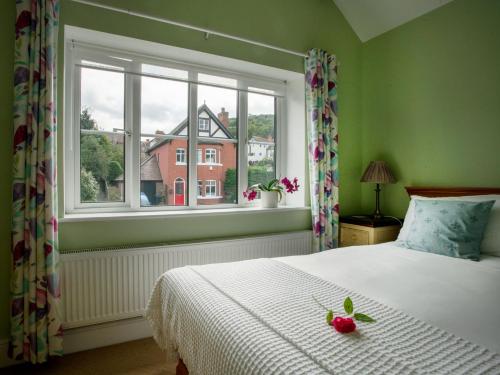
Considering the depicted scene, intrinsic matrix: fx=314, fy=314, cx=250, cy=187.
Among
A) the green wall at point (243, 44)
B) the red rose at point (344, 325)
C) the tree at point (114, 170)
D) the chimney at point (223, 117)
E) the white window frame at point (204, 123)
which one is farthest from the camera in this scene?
the chimney at point (223, 117)

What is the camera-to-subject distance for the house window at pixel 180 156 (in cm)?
260

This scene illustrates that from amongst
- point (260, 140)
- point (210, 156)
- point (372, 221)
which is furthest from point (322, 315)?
point (260, 140)

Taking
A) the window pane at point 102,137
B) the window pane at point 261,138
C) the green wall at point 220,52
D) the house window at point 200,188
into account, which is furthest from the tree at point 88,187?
the window pane at point 261,138

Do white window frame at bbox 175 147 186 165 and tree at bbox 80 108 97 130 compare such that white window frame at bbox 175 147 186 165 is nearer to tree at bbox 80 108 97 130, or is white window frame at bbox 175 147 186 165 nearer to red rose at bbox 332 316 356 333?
tree at bbox 80 108 97 130

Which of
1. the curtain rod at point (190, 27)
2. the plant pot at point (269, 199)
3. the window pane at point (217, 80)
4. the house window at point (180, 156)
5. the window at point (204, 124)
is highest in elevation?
the curtain rod at point (190, 27)

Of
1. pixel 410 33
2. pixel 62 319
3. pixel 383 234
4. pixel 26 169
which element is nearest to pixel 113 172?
pixel 26 169

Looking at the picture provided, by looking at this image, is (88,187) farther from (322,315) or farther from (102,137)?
(322,315)

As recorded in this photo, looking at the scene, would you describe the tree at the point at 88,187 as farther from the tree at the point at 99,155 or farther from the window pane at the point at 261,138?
the window pane at the point at 261,138

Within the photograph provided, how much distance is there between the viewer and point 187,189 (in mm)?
2641

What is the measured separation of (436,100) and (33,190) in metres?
2.97

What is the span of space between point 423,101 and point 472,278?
1699 mm

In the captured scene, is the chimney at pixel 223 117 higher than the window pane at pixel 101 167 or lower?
higher

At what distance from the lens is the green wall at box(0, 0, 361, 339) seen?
1.86 m

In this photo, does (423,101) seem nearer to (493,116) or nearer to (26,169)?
(493,116)
